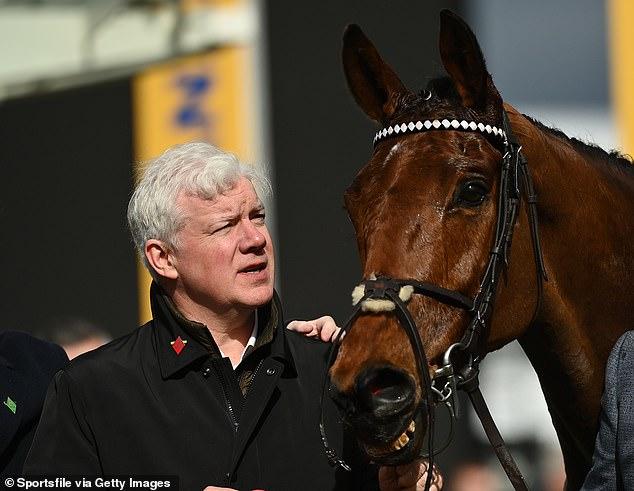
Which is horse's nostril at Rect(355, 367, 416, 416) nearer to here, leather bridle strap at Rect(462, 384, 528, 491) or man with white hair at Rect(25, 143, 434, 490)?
leather bridle strap at Rect(462, 384, 528, 491)

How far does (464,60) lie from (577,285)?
2.38 feet

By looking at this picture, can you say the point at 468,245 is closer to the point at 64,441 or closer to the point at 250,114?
the point at 64,441

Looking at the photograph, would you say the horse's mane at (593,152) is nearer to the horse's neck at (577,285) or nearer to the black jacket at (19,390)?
the horse's neck at (577,285)

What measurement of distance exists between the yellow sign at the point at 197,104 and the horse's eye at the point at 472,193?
5.54 metres

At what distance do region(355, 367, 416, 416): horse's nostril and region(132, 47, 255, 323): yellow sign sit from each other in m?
5.82

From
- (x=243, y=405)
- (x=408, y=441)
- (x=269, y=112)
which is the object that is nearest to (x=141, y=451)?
(x=243, y=405)

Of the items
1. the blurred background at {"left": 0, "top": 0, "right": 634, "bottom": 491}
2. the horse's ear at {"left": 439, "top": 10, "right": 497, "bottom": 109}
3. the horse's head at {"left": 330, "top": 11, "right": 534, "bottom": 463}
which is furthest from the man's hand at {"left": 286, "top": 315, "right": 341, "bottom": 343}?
the blurred background at {"left": 0, "top": 0, "right": 634, "bottom": 491}

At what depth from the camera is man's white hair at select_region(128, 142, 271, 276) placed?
9.88 ft

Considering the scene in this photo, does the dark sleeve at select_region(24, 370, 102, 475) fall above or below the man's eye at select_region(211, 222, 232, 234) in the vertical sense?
below

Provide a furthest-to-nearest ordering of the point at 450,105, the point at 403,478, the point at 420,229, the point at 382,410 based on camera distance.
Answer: the point at 450,105 < the point at 403,478 < the point at 420,229 < the point at 382,410

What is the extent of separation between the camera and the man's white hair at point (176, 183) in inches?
119

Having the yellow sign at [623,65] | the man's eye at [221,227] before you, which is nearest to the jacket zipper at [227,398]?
the man's eye at [221,227]

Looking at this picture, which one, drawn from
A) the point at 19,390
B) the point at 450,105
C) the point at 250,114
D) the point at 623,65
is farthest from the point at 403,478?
the point at 623,65

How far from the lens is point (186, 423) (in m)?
2.89
